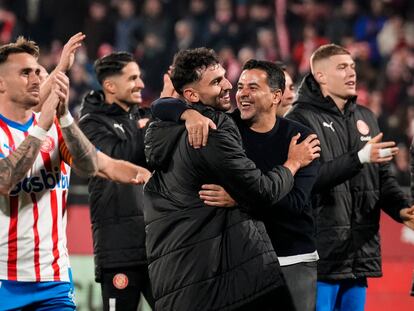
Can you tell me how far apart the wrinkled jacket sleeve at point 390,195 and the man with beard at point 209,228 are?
171 cm

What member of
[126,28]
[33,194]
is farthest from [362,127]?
[126,28]

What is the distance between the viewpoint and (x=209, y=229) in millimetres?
4738

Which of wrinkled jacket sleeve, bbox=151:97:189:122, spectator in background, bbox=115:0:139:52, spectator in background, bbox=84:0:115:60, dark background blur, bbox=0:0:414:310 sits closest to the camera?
wrinkled jacket sleeve, bbox=151:97:189:122

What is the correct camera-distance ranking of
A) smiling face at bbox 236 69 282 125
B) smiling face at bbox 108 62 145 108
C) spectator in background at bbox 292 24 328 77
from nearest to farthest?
smiling face at bbox 236 69 282 125, smiling face at bbox 108 62 145 108, spectator in background at bbox 292 24 328 77

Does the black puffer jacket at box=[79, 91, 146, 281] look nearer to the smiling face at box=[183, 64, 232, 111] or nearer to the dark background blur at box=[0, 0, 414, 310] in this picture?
the smiling face at box=[183, 64, 232, 111]

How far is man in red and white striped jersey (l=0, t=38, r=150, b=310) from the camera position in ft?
16.9

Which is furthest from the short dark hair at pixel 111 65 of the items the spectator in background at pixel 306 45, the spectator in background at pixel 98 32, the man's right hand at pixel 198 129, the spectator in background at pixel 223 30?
the spectator in background at pixel 98 32

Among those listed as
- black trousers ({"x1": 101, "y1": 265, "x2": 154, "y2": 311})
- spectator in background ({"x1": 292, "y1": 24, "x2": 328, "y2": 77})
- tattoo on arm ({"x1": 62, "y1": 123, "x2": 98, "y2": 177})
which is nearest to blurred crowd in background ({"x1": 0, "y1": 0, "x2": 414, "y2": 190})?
spectator in background ({"x1": 292, "y1": 24, "x2": 328, "y2": 77})

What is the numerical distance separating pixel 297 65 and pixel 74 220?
5.50 meters

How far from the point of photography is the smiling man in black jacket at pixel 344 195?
6.26 meters

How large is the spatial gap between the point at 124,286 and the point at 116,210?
0.52m

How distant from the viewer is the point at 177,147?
15.8ft

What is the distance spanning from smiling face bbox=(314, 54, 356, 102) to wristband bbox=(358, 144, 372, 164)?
676 mm

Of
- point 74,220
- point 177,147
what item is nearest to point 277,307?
point 177,147
